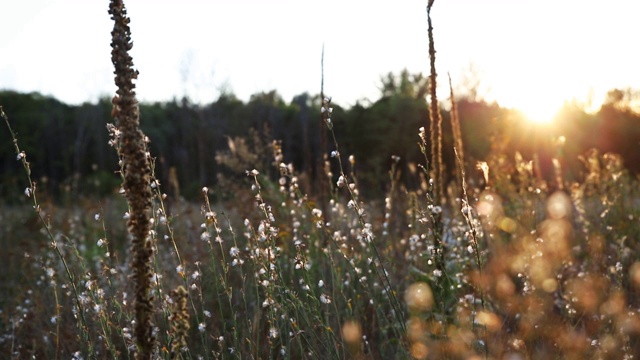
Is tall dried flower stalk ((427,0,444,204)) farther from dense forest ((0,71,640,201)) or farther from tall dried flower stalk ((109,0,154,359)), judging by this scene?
dense forest ((0,71,640,201))

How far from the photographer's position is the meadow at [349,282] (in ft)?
9.83

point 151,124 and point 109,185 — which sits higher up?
point 151,124

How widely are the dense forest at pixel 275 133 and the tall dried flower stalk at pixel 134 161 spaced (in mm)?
9353

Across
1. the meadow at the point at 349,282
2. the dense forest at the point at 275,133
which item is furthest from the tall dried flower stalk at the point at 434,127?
the dense forest at the point at 275,133

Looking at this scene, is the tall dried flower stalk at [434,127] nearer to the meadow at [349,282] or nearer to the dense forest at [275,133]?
the meadow at [349,282]

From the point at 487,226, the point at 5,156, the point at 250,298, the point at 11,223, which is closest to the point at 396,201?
the point at 487,226

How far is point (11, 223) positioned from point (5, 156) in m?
15.5

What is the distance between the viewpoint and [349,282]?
4992 millimetres

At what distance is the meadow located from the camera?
9.83 ft

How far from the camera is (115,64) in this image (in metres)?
1.87

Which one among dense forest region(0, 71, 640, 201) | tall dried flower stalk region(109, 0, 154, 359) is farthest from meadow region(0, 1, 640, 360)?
dense forest region(0, 71, 640, 201)

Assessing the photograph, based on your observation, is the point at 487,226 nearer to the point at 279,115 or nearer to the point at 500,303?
the point at 500,303

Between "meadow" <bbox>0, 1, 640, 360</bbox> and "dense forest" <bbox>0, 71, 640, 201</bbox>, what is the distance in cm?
513

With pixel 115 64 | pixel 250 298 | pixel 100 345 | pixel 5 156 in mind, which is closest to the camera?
→ pixel 115 64
